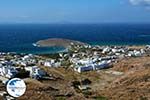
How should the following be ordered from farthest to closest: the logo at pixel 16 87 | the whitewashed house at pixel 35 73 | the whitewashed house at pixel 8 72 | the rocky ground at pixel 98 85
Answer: the whitewashed house at pixel 35 73
the whitewashed house at pixel 8 72
the rocky ground at pixel 98 85
the logo at pixel 16 87

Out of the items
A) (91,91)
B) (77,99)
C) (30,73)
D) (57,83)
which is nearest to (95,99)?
(77,99)

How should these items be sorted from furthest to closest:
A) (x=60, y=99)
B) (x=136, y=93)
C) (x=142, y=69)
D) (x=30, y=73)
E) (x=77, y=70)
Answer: (x=77, y=70)
(x=142, y=69)
(x=30, y=73)
(x=136, y=93)
(x=60, y=99)

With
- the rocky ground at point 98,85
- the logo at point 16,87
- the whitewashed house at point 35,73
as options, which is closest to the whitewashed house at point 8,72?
the whitewashed house at point 35,73

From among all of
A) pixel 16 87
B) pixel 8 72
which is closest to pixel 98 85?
pixel 8 72

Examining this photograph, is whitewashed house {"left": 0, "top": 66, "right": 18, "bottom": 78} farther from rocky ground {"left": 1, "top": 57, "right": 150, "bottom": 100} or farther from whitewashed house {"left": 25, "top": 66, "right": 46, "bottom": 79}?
rocky ground {"left": 1, "top": 57, "right": 150, "bottom": 100}

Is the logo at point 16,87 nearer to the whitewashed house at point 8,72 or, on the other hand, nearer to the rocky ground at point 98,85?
the rocky ground at point 98,85

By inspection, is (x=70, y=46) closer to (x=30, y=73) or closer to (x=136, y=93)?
(x=30, y=73)

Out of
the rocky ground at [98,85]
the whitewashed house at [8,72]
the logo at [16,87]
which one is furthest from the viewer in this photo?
the whitewashed house at [8,72]

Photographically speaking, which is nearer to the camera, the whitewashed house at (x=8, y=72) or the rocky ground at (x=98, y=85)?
the rocky ground at (x=98, y=85)

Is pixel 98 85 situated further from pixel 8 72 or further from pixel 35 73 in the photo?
pixel 8 72
